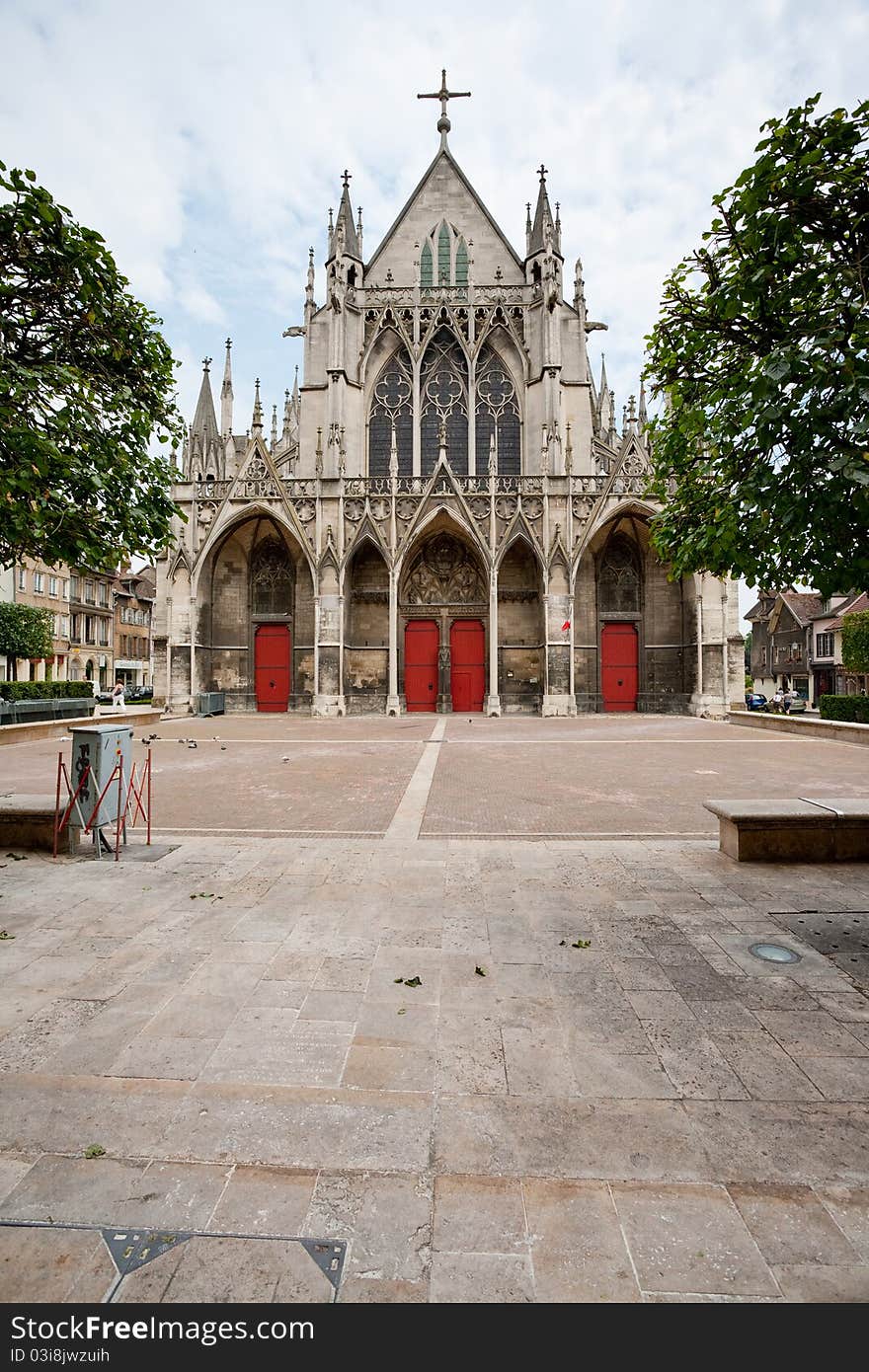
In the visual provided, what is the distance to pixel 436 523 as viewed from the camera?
25969 millimetres

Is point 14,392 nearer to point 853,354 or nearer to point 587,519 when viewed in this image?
point 853,354

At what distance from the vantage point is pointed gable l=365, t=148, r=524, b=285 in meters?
28.5

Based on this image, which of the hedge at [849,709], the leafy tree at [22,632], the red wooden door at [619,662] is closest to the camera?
the hedge at [849,709]

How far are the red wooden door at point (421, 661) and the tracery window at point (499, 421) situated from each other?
7.23 metres

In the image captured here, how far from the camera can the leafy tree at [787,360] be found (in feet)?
11.7

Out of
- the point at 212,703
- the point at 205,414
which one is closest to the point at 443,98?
the point at 205,414

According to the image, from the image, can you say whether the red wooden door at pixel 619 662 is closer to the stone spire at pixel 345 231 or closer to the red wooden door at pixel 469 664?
the red wooden door at pixel 469 664

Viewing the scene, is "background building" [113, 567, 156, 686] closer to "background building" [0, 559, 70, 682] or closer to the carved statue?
"background building" [0, 559, 70, 682]

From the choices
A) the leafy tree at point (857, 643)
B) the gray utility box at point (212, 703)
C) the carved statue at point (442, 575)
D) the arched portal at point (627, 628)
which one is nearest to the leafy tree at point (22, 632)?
the gray utility box at point (212, 703)

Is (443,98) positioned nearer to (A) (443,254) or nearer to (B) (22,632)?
(A) (443,254)

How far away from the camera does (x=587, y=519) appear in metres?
24.9

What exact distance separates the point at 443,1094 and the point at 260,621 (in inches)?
1025

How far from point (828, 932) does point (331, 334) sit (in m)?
28.0
